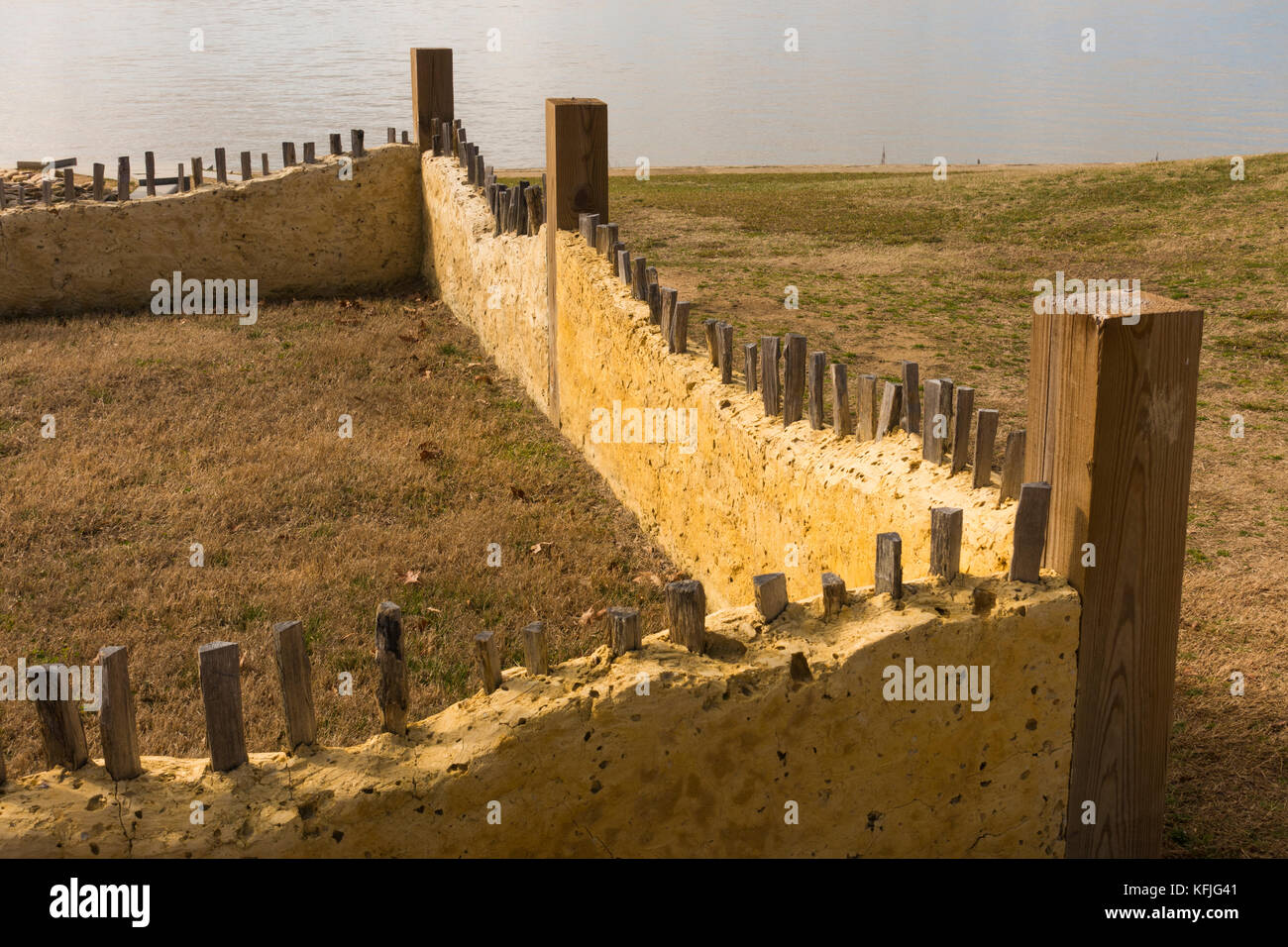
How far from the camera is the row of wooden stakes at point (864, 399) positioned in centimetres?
433

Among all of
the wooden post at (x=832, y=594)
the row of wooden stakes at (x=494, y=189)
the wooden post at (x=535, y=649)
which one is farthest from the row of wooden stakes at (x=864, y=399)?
the row of wooden stakes at (x=494, y=189)

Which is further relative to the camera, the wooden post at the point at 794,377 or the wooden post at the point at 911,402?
the wooden post at the point at 794,377

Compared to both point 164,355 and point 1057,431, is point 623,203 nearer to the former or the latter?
point 164,355

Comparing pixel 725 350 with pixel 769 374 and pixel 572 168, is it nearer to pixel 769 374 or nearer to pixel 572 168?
pixel 769 374

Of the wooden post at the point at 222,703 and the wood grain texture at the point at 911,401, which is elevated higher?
the wood grain texture at the point at 911,401

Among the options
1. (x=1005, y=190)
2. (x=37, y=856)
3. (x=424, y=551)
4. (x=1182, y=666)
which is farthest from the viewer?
(x=1005, y=190)

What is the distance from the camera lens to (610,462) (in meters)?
8.32

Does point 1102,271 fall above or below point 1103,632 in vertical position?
above

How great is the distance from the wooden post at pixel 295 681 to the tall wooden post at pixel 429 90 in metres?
11.1

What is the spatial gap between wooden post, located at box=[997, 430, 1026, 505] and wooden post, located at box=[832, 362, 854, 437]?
108 centimetres

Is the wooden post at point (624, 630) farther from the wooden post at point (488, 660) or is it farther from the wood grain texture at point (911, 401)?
the wood grain texture at point (911, 401)
